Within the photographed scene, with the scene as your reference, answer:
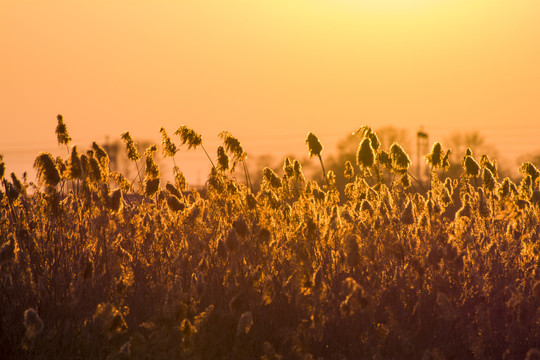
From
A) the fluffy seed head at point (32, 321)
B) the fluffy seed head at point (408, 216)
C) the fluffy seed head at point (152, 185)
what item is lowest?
the fluffy seed head at point (32, 321)

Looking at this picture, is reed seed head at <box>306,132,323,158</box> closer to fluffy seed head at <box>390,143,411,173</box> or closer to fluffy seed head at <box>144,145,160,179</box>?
fluffy seed head at <box>390,143,411,173</box>

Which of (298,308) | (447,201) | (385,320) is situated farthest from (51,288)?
(447,201)

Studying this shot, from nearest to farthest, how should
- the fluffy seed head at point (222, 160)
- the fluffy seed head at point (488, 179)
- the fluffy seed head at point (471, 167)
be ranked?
the fluffy seed head at point (222, 160)
the fluffy seed head at point (471, 167)
the fluffy seed head at point (488, 179)

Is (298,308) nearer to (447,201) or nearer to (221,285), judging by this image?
(221,285)

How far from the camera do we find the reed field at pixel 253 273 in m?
5.07

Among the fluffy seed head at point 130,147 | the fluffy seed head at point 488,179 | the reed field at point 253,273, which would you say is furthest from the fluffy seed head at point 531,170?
the fluffy seed head at point 130,147

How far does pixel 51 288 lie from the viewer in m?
5.70

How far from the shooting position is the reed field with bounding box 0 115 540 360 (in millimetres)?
5074

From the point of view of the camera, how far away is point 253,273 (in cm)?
548

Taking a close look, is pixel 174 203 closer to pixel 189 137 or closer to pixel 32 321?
pixel 189 137

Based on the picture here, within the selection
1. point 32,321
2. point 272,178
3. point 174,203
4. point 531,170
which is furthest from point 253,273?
point 531,170

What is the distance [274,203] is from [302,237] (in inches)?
20.6

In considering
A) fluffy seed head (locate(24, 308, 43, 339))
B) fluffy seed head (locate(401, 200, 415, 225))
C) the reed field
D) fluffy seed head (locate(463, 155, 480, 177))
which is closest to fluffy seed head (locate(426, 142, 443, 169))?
the reed field

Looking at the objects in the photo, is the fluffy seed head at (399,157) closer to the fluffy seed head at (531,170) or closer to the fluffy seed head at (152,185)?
the fluffy seed head at (531,170)
